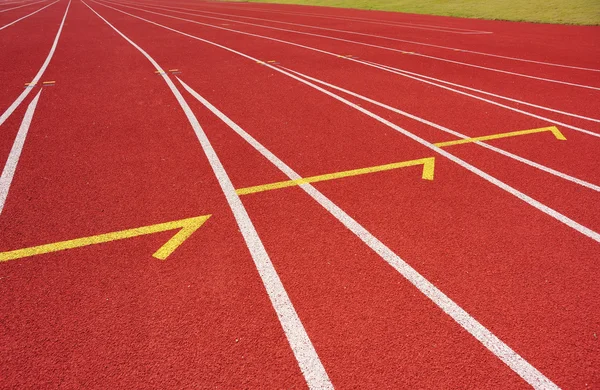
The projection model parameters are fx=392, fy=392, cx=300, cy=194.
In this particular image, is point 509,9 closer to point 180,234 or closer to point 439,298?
point 439,298

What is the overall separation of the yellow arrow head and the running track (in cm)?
2

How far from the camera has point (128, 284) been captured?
2.98 meters

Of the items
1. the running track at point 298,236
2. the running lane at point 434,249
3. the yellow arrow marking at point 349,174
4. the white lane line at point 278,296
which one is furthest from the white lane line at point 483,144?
the white lane line at point 278,296

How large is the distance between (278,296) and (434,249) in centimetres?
143

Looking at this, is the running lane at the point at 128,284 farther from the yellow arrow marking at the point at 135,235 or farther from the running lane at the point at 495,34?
the running lane at the point at 495,34

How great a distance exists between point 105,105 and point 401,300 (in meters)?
6.04

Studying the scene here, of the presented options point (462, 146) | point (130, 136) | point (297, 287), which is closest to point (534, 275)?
point (297, 287)

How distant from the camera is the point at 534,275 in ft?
10.2

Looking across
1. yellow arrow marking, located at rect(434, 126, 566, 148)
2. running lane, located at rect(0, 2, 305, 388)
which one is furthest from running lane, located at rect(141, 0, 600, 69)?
running lane, located at rect(0, 2, 305, 388)

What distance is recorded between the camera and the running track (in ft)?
8.09

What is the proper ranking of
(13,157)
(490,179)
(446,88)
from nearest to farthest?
(490,179) < (13,157) < (446,88)

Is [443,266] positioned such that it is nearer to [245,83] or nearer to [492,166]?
[492,166]

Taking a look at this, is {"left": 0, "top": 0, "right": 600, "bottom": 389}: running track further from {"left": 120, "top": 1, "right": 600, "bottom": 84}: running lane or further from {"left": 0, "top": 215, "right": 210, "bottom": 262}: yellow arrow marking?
{"left": 120, "top": 1, "right": 600, "bottom": 84}: running lane

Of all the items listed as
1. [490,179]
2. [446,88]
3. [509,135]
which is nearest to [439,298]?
[490,179]
